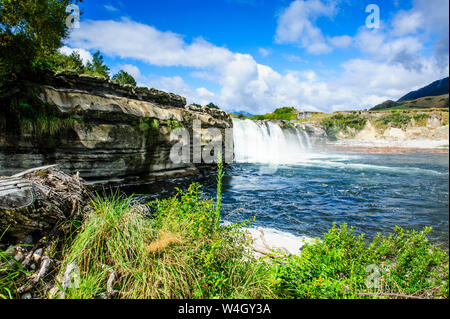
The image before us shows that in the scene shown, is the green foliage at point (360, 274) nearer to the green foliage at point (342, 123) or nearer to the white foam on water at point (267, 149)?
the white foam on water at point (267, 149)

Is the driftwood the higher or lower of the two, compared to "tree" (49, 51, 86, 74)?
lower

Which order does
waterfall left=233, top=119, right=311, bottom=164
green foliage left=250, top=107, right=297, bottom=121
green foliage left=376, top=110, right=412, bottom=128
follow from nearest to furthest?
waterfall left=233, top=119, right=311, bottom=164 < green foliage left=376, top=110, right=412, bottom=128 < green foliage left=250, top=107, right=297, bottom=121

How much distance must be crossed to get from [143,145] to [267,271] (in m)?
10.8

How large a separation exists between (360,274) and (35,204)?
453 cm

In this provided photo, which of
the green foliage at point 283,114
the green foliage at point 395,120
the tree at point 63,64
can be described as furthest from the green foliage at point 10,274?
the green foliage at point 395,120

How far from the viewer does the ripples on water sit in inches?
300

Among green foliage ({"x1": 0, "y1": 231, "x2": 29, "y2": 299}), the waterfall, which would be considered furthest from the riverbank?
the waterfall

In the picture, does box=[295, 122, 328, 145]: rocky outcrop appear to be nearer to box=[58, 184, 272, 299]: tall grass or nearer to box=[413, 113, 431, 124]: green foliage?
box=[413, 113, 431, 124]: green foliage

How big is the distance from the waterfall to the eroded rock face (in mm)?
12787

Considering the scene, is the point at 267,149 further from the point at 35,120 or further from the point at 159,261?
the point at 159,261

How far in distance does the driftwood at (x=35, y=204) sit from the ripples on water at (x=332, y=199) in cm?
282

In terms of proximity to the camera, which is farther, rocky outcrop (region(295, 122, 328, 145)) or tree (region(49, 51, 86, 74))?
rocky outcrop (region(295, 122, 328, 145))

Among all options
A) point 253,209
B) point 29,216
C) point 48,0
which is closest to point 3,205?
point 29,216

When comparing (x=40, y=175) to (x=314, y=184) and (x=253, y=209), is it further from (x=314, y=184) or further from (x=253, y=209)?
(x=314, y=184)
